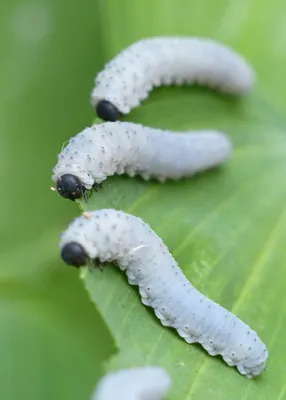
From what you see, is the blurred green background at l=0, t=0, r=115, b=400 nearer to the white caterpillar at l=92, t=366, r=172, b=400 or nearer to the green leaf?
the green leaf

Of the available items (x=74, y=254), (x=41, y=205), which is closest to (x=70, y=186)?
(x=74, y=254)

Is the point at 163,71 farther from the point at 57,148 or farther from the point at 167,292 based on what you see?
the point at 57,148

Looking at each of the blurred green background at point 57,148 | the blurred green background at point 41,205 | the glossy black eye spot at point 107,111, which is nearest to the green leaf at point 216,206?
the blurred green background at point 57,148

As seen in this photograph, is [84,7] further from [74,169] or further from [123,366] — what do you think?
[123,366]

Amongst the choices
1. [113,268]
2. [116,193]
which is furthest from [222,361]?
[116,193]

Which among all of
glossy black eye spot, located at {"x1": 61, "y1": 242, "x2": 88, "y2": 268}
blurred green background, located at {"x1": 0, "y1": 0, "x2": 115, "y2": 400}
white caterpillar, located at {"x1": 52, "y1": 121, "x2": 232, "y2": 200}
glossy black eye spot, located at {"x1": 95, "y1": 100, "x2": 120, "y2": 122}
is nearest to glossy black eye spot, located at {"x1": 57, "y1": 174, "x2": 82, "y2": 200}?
white caterpillar, located at {"x1": 52, "y1": 121, "x2": 232, "y2": 200}

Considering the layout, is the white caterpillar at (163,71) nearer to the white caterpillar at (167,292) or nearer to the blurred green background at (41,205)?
the white caterpillar at (167,292)
